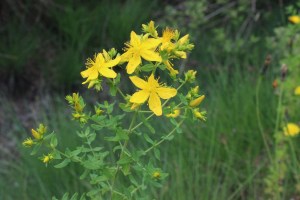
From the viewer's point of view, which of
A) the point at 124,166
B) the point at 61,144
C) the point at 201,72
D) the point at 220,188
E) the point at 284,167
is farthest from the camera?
the point at 201,72

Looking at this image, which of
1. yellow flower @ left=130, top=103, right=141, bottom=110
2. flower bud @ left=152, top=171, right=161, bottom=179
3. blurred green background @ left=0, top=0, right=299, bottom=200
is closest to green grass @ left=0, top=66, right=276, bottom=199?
blurred green background @ left=0, top=0, right=299, bottom=200

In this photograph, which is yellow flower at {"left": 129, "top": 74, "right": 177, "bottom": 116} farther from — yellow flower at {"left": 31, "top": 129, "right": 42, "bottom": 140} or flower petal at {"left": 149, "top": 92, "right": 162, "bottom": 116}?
yellow flower at {"left": 31, "top": 129, "right": 42, "bottom": 140}

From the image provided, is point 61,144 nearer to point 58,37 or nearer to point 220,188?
point 220,188

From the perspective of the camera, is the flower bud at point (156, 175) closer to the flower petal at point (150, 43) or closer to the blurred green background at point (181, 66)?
the flower petal at point (150, 43)

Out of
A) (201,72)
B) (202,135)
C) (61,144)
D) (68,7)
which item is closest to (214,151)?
(202,135)

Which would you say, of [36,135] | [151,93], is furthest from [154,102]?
[36,135]

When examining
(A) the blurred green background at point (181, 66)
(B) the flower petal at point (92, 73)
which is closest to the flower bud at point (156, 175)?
(B) the flower petal at point (92, 73)
